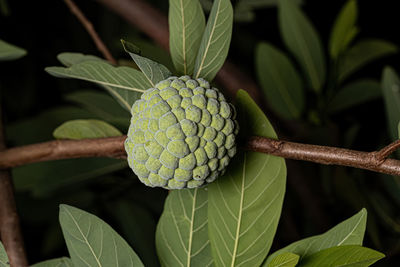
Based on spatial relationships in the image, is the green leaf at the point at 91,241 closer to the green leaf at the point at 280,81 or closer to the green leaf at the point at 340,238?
the green leaf at the point at 340,238

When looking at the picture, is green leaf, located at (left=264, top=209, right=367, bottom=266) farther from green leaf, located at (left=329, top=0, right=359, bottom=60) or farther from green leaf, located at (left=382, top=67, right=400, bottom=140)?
green leaf, located at (left=329, top=0, right=359, bottom=60)

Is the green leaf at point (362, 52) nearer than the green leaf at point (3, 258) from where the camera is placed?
No

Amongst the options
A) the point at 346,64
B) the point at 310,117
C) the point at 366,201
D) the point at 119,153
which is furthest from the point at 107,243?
the point at 346,64

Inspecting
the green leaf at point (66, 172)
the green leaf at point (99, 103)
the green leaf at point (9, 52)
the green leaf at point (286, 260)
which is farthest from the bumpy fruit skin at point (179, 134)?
the green leaf at point (99, 103)

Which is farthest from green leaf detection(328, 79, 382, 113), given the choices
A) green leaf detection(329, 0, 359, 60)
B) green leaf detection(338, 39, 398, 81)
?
green leaf detection(329, 0, 359, 60)

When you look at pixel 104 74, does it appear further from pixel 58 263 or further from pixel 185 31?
pixel 58 263

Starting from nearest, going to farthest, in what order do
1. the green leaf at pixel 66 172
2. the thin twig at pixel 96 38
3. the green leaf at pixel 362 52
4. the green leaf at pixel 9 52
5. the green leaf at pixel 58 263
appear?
the green leaf at pixel 58 263
the green leaf at pixel 9 52
the thin twig at pixel 96 38
the green leaf at pixel 66 172
the green leaf at pixel 362 52
